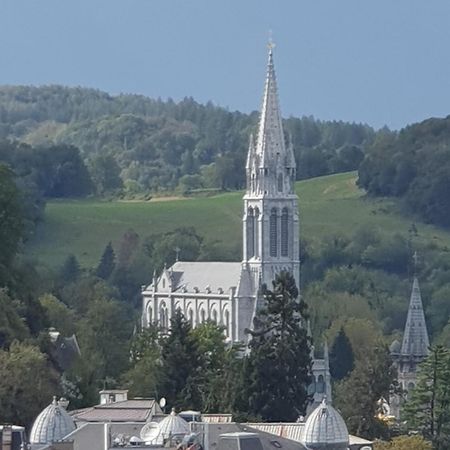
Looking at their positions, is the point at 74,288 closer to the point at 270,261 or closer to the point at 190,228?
the point at 270,261

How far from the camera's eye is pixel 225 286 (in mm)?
158750

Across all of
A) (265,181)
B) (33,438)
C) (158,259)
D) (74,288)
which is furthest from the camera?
(158,259)

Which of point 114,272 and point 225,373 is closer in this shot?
point 225,373

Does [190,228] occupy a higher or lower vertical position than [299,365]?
higher

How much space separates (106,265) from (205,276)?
30114 millimetres

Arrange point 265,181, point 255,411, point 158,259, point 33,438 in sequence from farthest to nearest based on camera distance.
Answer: point 158,259
point 265,181
point 255,411
point 33,438

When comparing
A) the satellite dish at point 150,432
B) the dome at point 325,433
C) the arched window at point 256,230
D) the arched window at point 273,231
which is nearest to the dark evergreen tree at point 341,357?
the arched window at point 273,231

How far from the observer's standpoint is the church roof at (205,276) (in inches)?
6255

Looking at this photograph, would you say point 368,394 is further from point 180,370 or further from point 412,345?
point 412,345

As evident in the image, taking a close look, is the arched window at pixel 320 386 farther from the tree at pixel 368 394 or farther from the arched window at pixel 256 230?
the arched window at pixel 256 230

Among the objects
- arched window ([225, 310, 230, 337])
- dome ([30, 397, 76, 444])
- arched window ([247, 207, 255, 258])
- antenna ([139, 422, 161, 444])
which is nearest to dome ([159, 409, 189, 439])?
antenna ([139, 422, 161, 444])

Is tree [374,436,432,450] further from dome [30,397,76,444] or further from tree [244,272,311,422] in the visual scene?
dome [30,397,76,444]

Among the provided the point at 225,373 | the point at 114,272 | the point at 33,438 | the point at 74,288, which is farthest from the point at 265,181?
the point at 33,438

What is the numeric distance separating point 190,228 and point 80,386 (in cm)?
9553
